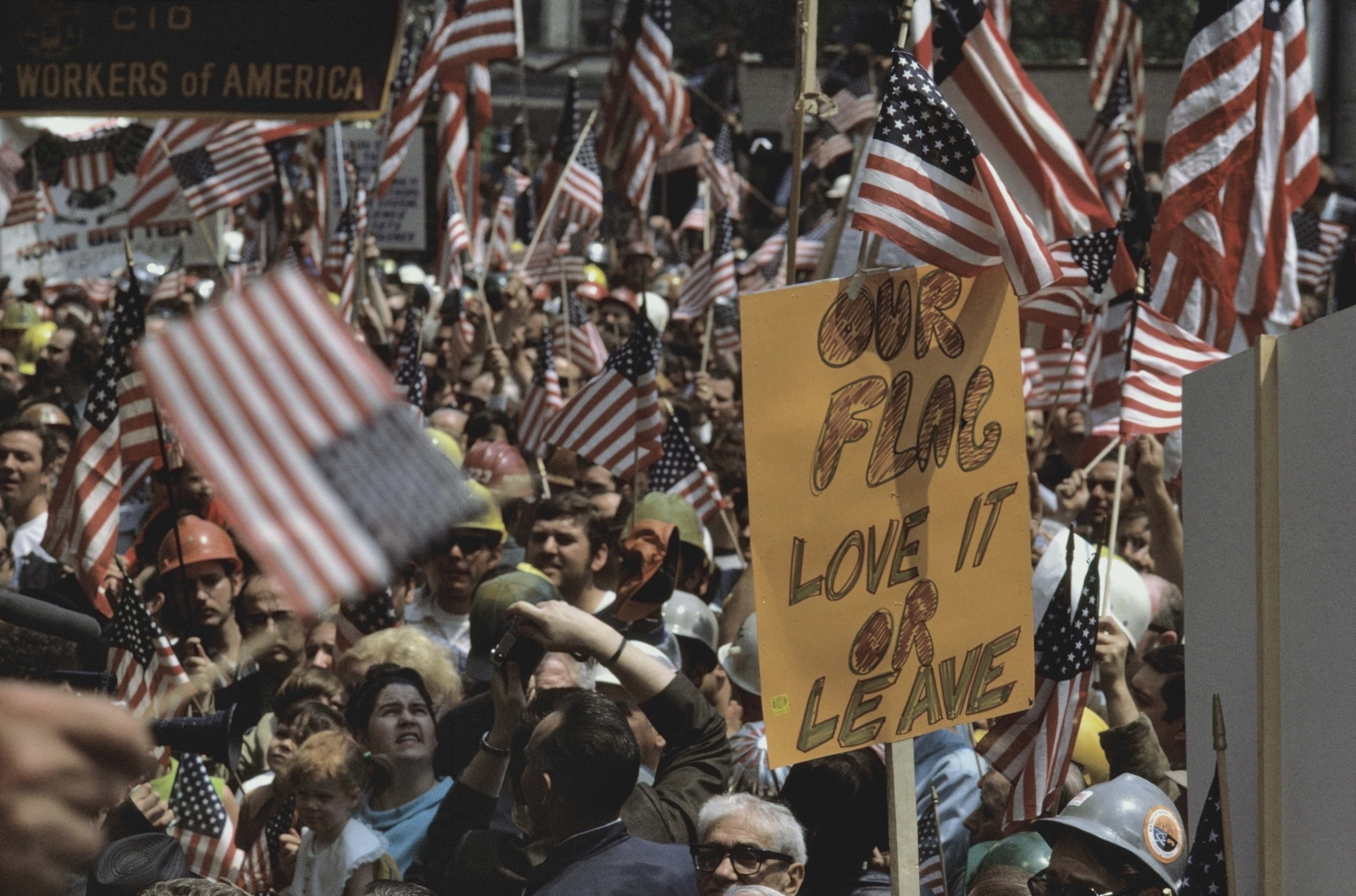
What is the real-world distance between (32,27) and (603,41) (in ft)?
198

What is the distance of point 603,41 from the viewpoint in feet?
217

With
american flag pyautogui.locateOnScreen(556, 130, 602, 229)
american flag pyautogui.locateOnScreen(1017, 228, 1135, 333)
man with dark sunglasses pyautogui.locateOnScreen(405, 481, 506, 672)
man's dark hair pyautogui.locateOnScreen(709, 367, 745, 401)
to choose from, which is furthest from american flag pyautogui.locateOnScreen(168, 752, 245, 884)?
american flag pyautogui.locateOnScreen(556, 130, 602, 229)

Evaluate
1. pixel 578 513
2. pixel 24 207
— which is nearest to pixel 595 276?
pixel 24 207

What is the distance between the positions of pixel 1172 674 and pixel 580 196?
9.63 m

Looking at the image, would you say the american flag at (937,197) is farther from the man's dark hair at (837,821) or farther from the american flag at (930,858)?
the american flag at (930,858)

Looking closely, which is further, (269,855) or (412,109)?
(412,109)

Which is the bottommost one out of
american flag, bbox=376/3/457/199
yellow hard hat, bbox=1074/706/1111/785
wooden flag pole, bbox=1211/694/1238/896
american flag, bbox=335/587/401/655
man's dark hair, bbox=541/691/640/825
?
yellow hard hat, bbox=1074/706/1111/785

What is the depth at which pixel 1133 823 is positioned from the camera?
4.13 m

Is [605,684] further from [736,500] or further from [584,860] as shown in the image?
[736,500]

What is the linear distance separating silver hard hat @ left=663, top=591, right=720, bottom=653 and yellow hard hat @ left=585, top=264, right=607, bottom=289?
392 inches

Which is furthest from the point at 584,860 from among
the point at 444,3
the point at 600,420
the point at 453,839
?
the point at 444,3

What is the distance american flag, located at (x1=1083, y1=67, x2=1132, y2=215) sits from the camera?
11875mm

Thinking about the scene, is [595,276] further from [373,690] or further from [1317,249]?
[373,690]

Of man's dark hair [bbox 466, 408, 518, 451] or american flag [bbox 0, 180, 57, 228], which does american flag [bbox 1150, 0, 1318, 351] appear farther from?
american flag [bbox 0, 180, 57, 228]
